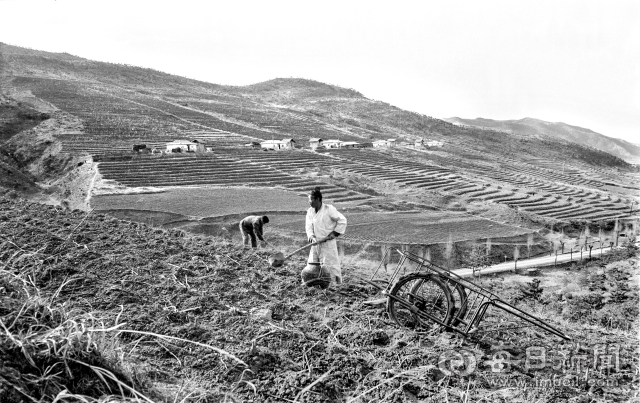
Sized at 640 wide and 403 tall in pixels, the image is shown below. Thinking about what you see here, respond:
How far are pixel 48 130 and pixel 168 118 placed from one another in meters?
21.1

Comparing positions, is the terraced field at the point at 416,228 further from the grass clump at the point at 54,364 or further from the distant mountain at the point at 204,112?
the distant mountain at the point at 204,112

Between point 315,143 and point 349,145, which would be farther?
point 349,145

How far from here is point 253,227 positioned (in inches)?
360

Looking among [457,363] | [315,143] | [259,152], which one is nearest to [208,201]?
[259,152]

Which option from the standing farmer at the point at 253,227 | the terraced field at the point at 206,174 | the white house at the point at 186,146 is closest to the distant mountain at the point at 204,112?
the white house at the point at 186,146

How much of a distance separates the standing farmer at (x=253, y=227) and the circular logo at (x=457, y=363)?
550cm

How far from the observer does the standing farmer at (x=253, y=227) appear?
358 inches

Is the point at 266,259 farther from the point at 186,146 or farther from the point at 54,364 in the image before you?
the point at 186,146

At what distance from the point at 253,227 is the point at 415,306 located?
4.99m

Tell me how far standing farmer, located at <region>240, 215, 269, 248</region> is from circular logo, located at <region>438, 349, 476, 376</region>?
550 cm

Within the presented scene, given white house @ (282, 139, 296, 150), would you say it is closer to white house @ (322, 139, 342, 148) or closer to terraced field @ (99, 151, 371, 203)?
white house @ (322, 139, 342, 148)

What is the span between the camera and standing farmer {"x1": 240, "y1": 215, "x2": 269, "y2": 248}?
29.9 ft

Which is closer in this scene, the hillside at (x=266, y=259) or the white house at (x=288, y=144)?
the hillside at (x=266, y=259)

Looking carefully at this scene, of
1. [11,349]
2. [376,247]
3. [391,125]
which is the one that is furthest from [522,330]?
[391,125]
